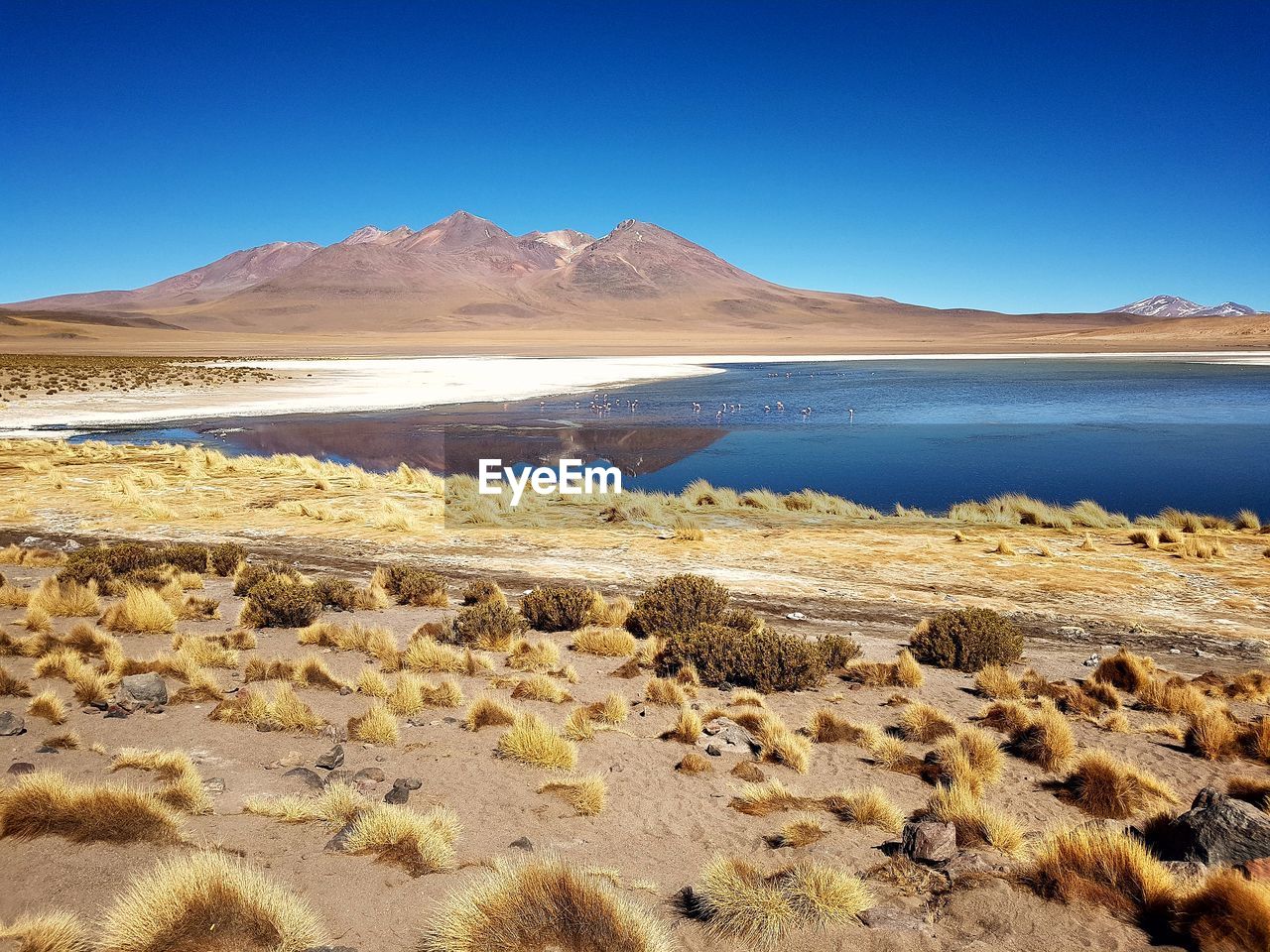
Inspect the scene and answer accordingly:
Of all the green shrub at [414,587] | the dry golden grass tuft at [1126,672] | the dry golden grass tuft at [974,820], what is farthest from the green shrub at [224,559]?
the dry golden grass tuft at [1126,672]

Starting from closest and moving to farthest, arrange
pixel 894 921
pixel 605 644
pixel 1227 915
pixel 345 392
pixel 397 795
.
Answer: pixel 1227 915
pixel 894 921
pixel 397 795
pixel 605 644
pixel 345 392

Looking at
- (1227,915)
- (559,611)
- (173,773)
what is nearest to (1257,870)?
(1227,915)

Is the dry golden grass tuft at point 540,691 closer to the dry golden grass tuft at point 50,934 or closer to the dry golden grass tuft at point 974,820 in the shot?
the dry golden grass tuft at point 974,820

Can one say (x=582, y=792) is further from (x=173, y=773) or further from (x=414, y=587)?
(x=414, y=587)

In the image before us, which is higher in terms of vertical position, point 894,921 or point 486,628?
point 894,921

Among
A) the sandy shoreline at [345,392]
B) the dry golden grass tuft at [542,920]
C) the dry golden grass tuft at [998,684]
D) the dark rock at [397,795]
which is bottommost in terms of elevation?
the dry golden grass tuft at [998,684]

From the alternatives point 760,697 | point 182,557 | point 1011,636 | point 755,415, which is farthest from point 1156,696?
point 755,415
